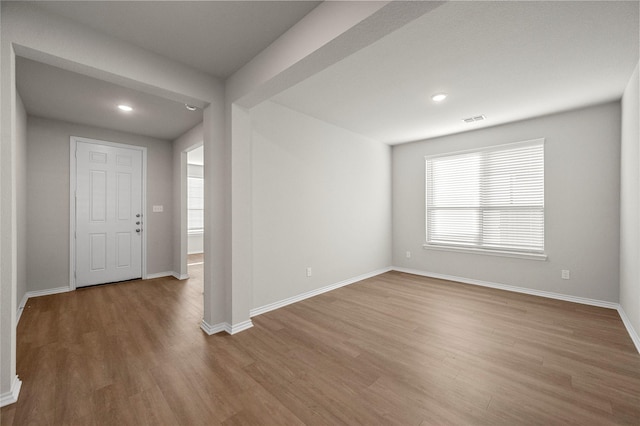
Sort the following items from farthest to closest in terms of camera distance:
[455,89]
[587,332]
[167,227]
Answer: [167,227], [455,89], [587,332]

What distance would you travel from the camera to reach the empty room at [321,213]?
5.79ft

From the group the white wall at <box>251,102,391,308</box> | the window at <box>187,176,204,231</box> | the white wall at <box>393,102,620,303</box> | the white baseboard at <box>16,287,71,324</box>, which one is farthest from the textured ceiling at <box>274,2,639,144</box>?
the window at <box>187,176,204,231</box>

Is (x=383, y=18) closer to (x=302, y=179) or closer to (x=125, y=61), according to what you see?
(x=125, y=61)

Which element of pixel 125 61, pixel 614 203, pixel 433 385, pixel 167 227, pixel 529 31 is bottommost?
pixel 433 385

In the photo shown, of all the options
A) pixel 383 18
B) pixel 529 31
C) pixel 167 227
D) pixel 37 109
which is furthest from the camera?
pixel 167 227

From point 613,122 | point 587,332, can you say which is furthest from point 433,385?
point 613,122

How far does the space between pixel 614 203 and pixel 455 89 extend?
8.50 ft

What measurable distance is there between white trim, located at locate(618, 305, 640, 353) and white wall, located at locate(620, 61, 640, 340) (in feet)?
0.15

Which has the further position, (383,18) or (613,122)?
(613,122)

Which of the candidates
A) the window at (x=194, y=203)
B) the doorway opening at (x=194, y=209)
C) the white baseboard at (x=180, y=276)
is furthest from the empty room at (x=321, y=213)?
the window at (x=194, y=203)

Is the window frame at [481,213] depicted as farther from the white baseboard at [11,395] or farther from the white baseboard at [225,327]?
the white baseboard at [11,395]

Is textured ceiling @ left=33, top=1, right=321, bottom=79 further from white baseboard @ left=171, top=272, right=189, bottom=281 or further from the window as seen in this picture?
the window

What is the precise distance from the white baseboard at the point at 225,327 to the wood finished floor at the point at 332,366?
10 cm

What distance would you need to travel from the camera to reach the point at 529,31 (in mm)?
2027
